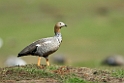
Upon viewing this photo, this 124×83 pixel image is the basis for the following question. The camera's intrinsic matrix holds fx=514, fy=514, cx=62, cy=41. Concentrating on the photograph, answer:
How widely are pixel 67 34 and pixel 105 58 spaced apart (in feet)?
22.8

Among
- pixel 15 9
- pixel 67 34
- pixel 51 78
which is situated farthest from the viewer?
pixel 15 9

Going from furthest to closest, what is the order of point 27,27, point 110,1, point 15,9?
point 110,1 < point 15,9 < point 27,27

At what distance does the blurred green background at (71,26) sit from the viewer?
2480 centimetres

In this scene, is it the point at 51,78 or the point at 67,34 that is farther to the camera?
the point at 67,34

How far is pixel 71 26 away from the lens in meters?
31.6

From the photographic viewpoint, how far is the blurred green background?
81.4ft

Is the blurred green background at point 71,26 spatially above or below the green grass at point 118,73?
above

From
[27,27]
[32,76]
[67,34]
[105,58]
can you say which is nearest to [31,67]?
[32,76]

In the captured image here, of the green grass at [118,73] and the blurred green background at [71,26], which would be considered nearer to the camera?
the green grass at [118,73]

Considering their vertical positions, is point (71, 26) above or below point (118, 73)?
above

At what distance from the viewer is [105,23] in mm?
32125

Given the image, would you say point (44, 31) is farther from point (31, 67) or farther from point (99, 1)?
point (31, 67)

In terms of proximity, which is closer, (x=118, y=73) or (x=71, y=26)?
(x=118, y=73)

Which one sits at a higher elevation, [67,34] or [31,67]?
[67,34]
